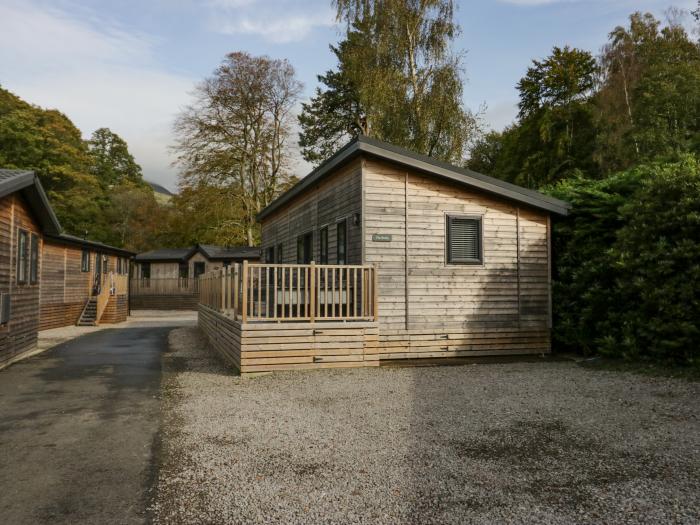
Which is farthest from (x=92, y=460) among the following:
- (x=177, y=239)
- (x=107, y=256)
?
(x=177, y=239)

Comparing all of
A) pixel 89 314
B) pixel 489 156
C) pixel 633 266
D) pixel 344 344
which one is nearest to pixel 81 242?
pixel 89 314

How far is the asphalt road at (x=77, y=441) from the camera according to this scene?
393 cm

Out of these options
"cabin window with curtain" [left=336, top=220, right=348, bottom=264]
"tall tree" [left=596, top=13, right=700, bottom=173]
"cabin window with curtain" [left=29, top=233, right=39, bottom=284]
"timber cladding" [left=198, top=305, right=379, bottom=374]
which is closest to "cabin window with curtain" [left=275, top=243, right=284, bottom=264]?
"cabin window with curtain" [left=336, top=220, right=348, bottom=264]

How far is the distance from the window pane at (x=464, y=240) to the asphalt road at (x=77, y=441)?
6.45m

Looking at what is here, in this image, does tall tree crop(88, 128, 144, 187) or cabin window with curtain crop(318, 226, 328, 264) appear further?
tall tree crop(88, 128, 144, 187)

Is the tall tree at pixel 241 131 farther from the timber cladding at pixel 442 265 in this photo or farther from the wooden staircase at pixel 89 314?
the timber cladding at pixel 442 265

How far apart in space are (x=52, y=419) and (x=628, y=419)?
6821mm

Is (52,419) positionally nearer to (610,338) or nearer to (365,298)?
(365,298)

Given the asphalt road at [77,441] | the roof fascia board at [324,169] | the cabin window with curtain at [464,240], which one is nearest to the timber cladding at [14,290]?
the asphalt road at [77,441]

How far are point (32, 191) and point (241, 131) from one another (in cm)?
2376

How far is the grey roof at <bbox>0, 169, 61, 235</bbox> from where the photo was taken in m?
10.3

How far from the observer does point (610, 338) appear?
1041cm

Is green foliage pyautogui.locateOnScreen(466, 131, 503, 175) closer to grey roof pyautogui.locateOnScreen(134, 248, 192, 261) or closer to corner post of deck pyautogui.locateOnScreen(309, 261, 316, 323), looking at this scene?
grey roof pyautogui.locateOnScreen(134, 248, 192, 261)

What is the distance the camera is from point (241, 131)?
35.2 meters
